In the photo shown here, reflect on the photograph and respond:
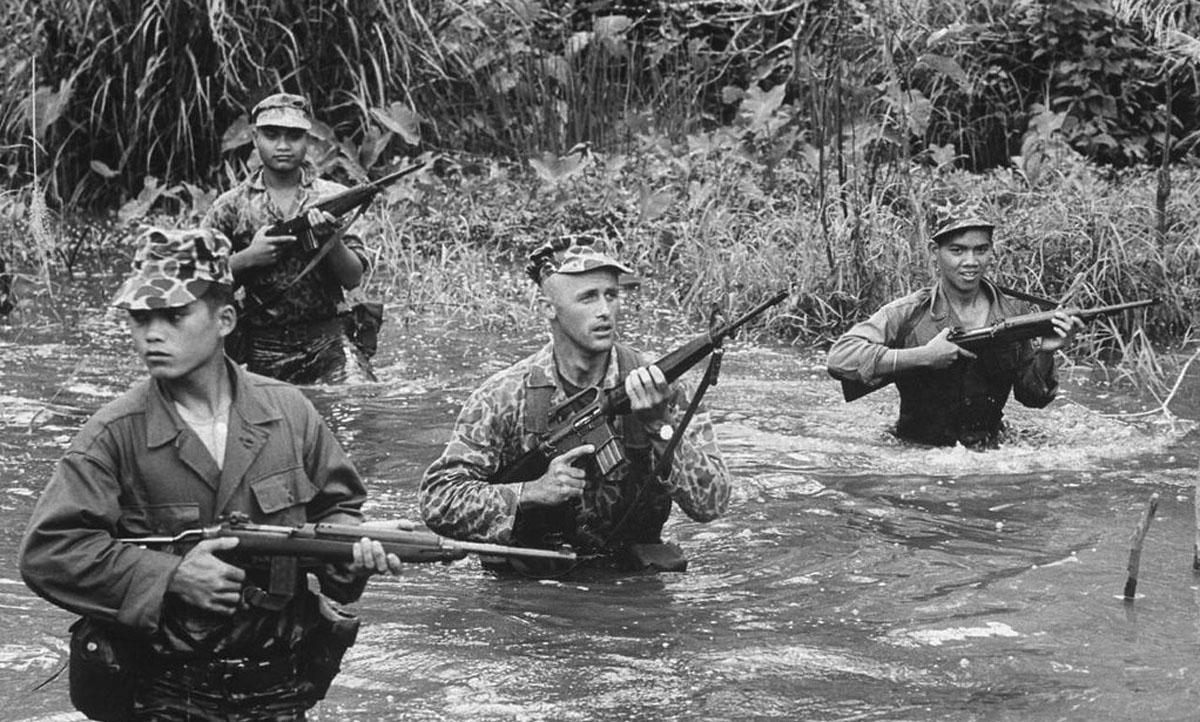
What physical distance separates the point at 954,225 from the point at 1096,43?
7.74 metres

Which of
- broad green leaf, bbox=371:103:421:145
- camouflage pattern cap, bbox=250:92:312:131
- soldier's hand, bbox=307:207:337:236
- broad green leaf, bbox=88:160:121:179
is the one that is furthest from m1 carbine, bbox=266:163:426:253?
broad green leaf, bbox=88:160:121:179

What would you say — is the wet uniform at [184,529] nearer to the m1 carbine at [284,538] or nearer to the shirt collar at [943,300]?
→ the m1 carbine at [284,538]

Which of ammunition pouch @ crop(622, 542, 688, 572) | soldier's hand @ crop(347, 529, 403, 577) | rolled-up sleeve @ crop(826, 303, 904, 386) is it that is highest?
soldier's hand @ crop(347, 529, 403, 577)

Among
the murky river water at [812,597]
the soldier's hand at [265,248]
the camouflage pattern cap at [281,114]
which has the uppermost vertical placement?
the camouflage pattern cap at [281,114]

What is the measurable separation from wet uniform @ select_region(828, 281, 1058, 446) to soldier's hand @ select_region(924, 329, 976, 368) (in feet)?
0.38

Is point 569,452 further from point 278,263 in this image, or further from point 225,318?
point 278,263

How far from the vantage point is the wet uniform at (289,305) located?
9.62m

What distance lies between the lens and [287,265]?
9.59 metres

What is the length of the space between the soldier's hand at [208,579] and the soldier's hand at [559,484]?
2.09 m

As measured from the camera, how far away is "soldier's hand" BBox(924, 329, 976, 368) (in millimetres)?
8633

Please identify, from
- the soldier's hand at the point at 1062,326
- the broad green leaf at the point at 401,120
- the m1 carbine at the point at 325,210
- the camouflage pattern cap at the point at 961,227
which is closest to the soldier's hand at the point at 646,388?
the soldier's hand at the point at 1062,326

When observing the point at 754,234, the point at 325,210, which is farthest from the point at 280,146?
the point at 754,234

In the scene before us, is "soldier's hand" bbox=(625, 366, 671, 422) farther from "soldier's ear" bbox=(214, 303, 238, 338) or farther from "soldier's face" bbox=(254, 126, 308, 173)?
"soldier's face" bbox=(254, 126, 308, 173)

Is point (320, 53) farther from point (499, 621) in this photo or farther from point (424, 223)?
point (499, 621)
